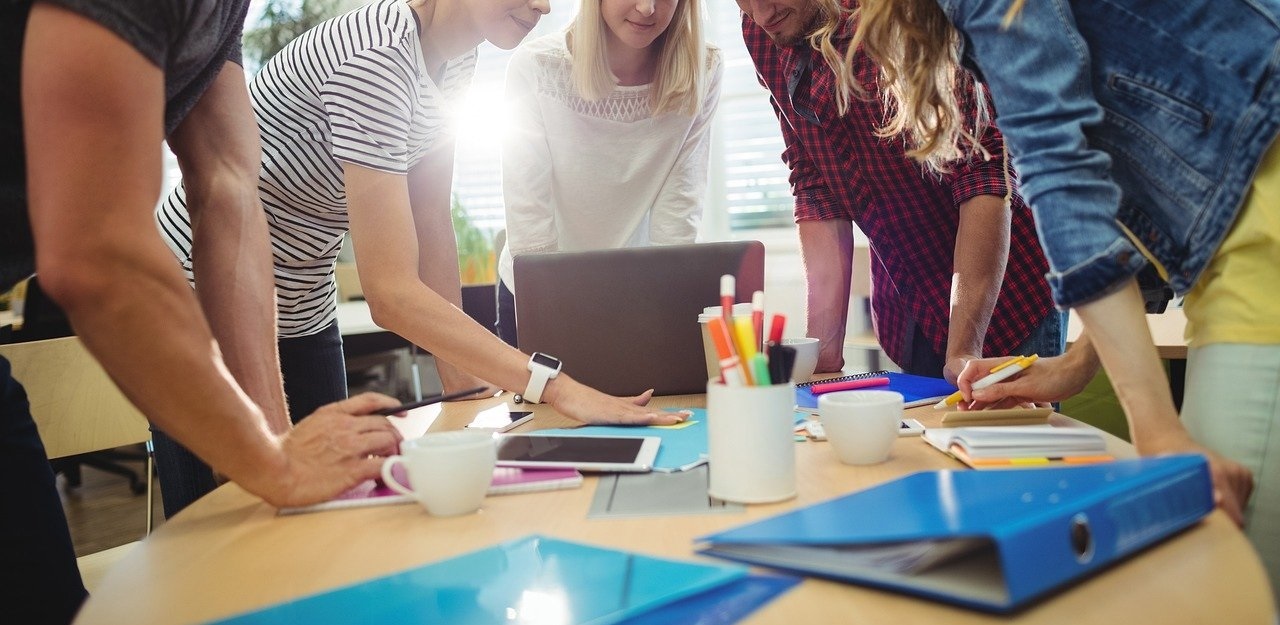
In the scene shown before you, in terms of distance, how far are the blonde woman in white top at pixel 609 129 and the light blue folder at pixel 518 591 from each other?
131 cm

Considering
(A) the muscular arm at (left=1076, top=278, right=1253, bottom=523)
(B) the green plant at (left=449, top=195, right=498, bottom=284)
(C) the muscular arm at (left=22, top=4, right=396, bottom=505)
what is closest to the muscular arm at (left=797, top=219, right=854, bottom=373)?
(A) the muscular arm at (left=1076, top=278, right=1253, bottom=523)

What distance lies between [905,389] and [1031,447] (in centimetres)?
48

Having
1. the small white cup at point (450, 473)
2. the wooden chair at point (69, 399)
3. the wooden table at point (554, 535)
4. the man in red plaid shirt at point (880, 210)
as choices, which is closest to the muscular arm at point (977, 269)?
the man in red plaid shirt at point (880, 210)

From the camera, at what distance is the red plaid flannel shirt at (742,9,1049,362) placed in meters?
1.80

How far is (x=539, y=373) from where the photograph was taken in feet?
4.21

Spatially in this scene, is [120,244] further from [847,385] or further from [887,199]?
[887,199]

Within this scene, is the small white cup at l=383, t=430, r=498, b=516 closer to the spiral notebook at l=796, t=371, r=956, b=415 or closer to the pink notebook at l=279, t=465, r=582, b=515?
the pink notebook at l=279, t=465, r=582, b=515

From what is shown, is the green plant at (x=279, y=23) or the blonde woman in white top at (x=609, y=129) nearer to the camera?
the blonde woman in white top at (x=609, y=129)

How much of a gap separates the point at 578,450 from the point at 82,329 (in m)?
0.51

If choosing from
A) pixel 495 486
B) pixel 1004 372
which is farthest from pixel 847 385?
pixel 495 486

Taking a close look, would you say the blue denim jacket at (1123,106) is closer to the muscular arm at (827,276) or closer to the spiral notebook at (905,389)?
the spiral notebook at (905,389)

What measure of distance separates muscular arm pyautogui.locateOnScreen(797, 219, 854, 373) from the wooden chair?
136cm

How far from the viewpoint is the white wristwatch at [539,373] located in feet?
4.21

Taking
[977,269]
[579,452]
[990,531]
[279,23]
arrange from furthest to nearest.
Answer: [279,23] → [977,269] → [579,452] → [990,531]
